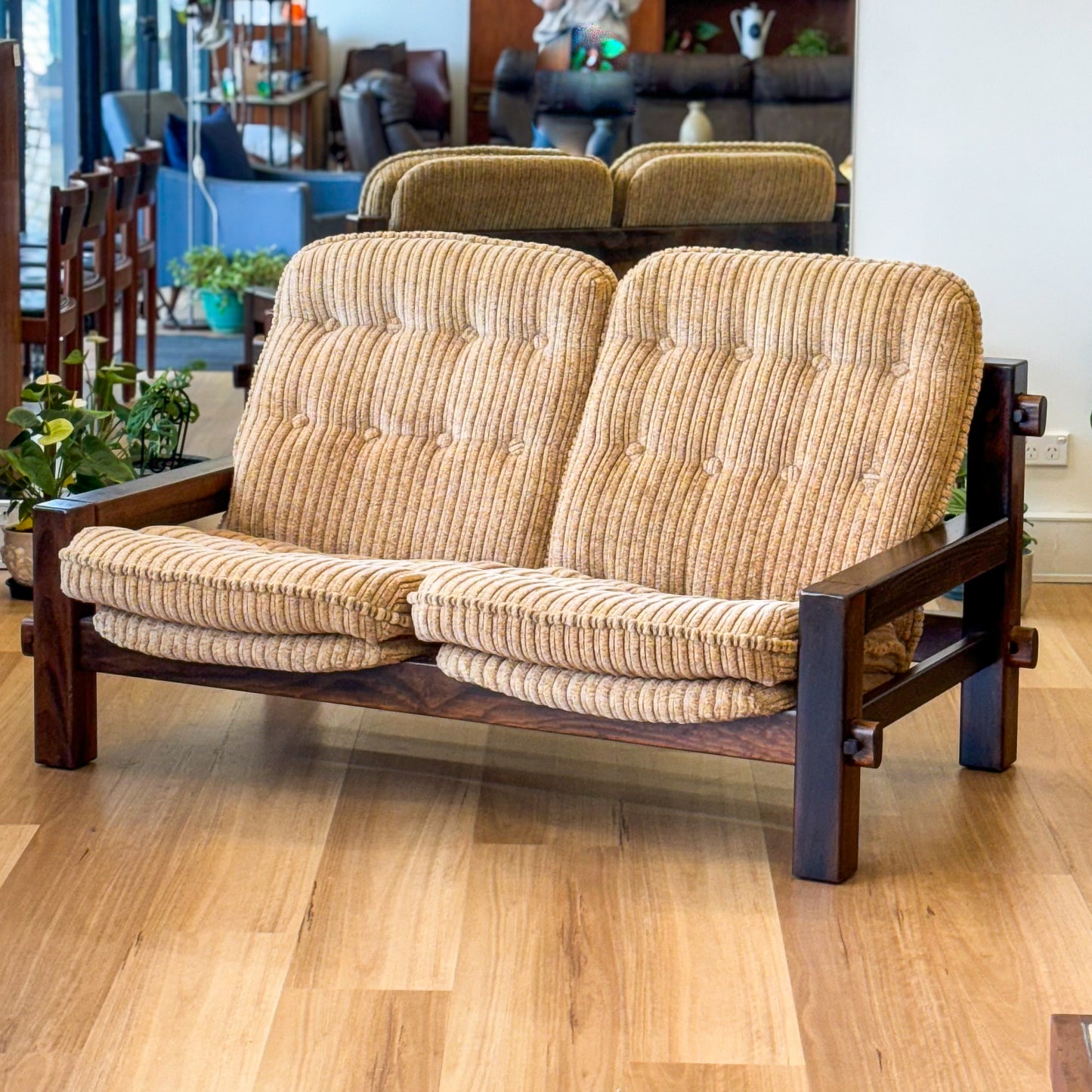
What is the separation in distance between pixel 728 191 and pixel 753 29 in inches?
28.6

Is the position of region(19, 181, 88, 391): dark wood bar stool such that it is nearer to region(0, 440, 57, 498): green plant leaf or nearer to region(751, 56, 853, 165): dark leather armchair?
region(0, 440, 57, 498): green plant leaf

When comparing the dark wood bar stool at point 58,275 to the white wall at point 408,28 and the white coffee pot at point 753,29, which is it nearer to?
the white wall at point 408,28

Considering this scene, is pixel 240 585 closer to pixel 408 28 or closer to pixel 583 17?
pixel 583 17

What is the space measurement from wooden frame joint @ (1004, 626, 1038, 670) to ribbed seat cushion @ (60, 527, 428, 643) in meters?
1.02

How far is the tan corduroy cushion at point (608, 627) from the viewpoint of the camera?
2467 mm

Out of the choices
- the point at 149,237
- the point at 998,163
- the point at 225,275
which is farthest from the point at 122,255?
the point at 998,163

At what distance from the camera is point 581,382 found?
3.12 metres

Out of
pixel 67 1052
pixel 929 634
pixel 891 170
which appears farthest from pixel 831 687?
pixel 891 170

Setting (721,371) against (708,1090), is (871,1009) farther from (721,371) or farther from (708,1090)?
(721,371)

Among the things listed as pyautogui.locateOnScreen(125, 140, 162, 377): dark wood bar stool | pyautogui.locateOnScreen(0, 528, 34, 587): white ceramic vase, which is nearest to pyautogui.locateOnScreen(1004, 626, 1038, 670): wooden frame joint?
pyautogui.locateOnScreen(0, 528, 34, 587): white ceramic vase

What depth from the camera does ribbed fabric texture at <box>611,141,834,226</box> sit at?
4738 mm

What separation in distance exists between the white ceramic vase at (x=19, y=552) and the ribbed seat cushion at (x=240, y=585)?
117 centimetres

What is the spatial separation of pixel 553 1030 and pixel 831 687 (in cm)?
66

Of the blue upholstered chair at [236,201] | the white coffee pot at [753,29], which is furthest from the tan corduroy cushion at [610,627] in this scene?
the blue upholstered chair at [236,201]
